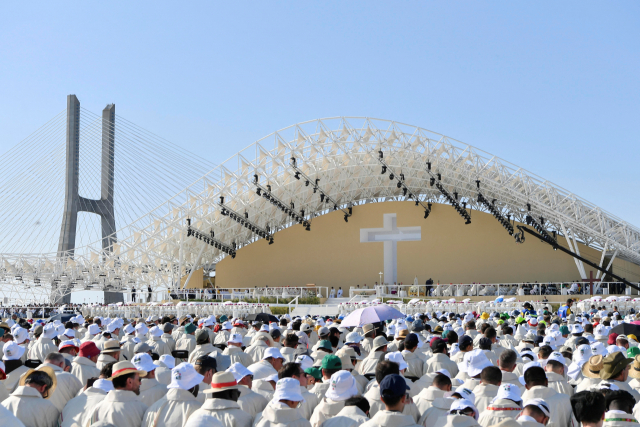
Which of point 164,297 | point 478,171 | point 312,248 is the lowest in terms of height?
point 164,297

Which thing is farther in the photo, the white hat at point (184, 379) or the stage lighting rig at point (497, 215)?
the stage lighting rig at point (497, 215)

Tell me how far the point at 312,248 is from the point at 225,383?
50.2 metres

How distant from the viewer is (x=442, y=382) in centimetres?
606

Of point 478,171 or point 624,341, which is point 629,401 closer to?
point 624,341

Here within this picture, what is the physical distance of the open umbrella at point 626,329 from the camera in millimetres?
12117

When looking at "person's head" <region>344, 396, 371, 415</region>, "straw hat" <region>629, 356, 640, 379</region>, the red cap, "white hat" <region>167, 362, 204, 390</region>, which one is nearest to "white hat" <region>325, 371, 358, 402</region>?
"person's head" <region>344, 396, 371, 415</region>

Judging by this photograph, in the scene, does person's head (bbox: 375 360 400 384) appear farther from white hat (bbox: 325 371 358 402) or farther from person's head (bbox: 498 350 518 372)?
person's head (bbox: 498 350 518 372)

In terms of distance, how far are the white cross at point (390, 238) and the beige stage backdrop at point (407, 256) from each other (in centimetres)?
38

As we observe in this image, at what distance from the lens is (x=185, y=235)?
47.7 meters

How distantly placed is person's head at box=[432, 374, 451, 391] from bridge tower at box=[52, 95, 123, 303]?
135 feet

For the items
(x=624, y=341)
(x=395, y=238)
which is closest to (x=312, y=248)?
(x=395, y=238)

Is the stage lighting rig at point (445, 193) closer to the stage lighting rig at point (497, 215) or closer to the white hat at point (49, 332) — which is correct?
the stage lighting rig at point (497, 215)

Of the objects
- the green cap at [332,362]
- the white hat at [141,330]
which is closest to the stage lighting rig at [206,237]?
the white hat at [141,330]

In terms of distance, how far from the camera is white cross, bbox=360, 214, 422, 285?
5309 cm
